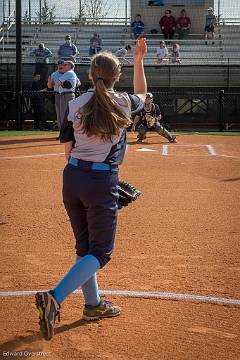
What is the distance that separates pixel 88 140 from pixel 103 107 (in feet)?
0.93

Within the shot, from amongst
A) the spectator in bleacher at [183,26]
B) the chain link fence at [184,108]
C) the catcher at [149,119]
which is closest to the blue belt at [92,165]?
the catcher at [149,119]

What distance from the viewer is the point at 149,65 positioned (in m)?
26.2

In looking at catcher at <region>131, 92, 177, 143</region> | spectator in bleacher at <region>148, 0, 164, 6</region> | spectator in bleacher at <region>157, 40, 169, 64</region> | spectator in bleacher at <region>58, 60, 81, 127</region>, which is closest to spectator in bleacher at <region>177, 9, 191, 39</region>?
spectator in bleacher at <region>148, 0, 164, 6</region>

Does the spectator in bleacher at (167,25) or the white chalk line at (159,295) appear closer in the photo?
the white chalk line at (159,295)

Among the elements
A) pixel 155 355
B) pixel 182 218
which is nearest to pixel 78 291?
pixel 155 355

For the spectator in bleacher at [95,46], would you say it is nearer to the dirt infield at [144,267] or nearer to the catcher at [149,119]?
the catcher at [149,119]

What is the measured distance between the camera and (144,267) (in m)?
Answer: 6.19

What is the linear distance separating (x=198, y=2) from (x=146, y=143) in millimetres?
16665

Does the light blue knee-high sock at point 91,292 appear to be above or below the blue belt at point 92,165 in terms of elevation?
below

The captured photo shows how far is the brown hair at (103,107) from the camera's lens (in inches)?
172

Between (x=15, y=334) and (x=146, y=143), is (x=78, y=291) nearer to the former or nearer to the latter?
(x=15, y=334)

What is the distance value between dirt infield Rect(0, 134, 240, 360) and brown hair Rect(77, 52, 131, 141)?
1.42 meters

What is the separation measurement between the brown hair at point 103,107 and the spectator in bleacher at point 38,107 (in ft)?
65.0

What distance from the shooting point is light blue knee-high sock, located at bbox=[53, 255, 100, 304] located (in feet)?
14.4
